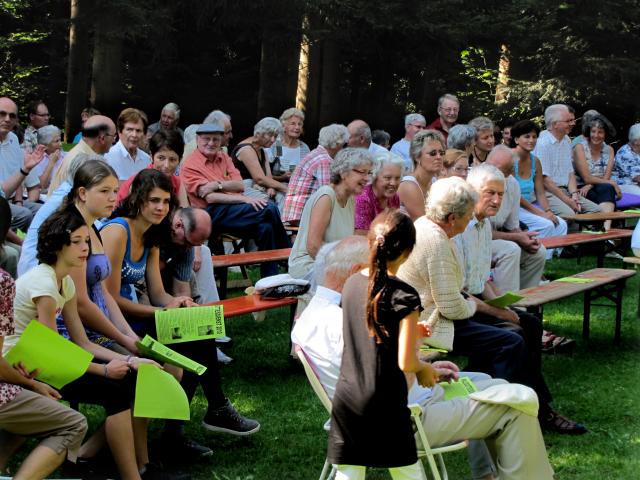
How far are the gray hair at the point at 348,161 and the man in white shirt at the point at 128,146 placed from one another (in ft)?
5.58

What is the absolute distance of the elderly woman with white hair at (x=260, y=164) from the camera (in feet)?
28.4

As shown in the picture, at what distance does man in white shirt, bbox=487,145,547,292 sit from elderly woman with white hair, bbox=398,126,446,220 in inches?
20.8

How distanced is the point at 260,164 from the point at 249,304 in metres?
3.69

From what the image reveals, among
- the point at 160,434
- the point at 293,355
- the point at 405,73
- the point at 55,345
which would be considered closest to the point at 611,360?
the point at 293,355

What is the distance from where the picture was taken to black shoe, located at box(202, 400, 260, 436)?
4.64m

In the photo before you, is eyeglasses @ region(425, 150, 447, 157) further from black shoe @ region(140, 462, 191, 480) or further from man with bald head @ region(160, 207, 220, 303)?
black shoe @ region(140, 462, 191, 480)

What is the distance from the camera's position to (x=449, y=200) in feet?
14.5

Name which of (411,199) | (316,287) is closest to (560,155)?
(411,199)

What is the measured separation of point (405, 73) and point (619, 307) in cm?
921

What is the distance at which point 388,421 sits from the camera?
319cm

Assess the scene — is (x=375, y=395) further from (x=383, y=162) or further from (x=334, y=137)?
(x=334, y=137)

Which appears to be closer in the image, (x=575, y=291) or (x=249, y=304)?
(x=249, y=304)

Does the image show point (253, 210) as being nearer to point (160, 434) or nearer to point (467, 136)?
point (467, 136)

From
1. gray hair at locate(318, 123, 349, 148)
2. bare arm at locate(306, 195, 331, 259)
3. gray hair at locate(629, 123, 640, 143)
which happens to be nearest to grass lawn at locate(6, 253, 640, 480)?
bare arm at locate(306, 195, 331, 259)
